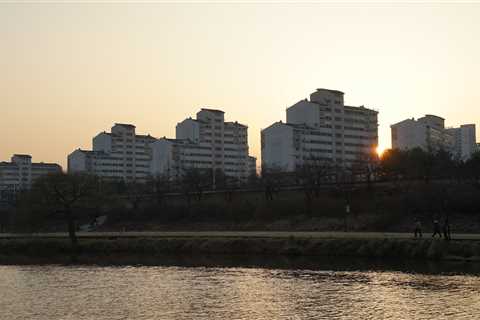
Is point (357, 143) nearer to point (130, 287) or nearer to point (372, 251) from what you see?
point (372, 251)

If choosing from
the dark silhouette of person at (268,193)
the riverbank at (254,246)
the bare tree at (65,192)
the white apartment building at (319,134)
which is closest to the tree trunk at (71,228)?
the bare tree at (65,192)

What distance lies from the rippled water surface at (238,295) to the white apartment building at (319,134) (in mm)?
127607

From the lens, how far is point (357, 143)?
603ft

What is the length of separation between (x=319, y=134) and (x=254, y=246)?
391ft

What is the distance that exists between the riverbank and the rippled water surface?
9603 millimetres

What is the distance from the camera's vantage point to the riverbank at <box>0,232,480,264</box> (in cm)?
5022

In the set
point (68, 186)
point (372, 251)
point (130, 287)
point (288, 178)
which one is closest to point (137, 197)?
point (288, 178)

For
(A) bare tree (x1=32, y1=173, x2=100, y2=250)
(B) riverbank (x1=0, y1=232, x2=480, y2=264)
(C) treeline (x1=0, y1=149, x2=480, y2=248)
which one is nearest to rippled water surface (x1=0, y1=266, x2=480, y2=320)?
(B) riverbank (x1=0, y1=232, x2=480, y2=264)

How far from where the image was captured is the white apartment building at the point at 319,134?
173500 mm

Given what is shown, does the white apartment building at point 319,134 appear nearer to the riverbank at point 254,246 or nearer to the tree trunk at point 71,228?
the tree trunk at point 71,228

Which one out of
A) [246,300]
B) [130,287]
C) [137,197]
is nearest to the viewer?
[246,300]

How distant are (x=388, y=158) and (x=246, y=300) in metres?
83.8

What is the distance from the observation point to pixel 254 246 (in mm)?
59875

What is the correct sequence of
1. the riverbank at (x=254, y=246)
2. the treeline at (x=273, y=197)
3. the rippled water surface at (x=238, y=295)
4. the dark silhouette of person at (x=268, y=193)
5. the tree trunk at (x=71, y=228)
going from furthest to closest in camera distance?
the dark silhouette of person at (x=268, y=193)
the treeline at (x=273, y=197)
the tree trunk at (x=71, y=228)
the riverbank at (x=254, y=246)
the rippled water surface at (x=238, y=295)
